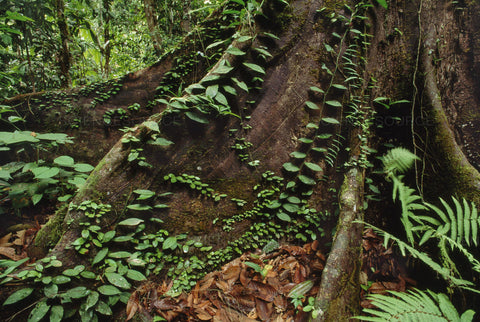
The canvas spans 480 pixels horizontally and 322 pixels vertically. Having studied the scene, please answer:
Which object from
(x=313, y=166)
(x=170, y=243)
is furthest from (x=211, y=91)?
(x=170, y=243)

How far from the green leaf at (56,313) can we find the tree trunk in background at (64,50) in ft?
14.4

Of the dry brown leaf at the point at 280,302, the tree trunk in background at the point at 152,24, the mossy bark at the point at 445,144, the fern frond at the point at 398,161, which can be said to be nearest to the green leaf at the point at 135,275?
the dry brown leaf at the point at 280,302

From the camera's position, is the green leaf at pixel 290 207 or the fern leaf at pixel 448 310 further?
the green leaf at pixel 290 207

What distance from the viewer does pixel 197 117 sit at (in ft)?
6.78

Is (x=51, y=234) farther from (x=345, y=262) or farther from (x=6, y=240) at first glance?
(x=345, y=262)

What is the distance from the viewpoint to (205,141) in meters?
2.17

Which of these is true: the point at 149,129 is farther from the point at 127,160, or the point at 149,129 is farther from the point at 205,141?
the point at 205,141

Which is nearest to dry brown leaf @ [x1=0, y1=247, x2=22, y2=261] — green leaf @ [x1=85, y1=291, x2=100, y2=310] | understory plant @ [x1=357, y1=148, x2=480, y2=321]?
green leaf @ [x1=85, y1=291, x2=100, y2=310]

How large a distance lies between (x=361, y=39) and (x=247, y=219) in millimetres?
2216

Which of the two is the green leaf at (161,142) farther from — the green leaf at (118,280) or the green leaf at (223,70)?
the green leaf at (118,280)

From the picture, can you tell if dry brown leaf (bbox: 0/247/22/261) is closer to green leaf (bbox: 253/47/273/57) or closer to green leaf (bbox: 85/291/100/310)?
green leaf (bbox: 85/291/100/310)

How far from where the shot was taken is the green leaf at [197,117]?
204 cm

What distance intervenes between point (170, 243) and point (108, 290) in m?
0.56

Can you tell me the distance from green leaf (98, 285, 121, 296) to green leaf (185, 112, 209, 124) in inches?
62.3
